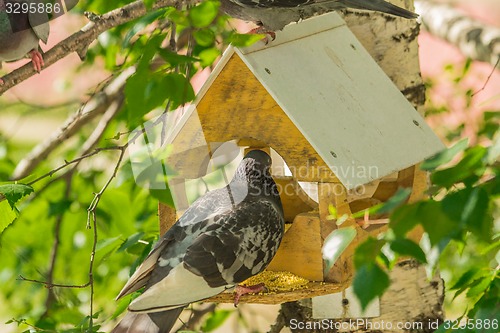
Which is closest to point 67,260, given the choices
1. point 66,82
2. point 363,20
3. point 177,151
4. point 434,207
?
point 66,82

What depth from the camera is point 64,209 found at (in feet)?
11.4

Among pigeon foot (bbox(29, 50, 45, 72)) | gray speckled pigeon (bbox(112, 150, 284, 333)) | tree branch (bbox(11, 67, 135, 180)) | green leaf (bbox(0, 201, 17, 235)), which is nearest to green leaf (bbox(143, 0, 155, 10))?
pigeon foot (bbox(29, 50, 45, 72))

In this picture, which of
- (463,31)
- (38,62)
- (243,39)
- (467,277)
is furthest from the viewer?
(463,31)

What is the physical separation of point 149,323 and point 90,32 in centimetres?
92

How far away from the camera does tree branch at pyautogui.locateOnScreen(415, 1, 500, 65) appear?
4188 millimetres

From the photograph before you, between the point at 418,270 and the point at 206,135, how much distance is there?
1.05 metres

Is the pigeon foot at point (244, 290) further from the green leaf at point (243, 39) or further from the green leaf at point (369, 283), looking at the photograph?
the green leaf at point (369, 283)

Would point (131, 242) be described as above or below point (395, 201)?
below

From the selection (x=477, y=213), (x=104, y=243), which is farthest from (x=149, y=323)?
(x=477, y=213)

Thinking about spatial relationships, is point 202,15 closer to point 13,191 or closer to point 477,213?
point 13,191

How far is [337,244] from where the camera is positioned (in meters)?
1.55

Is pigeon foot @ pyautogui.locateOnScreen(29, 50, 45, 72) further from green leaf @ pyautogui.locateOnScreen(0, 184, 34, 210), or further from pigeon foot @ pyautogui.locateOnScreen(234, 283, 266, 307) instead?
pigeon foot @ pyautogui.locateOnScreen(234, 283, 266, 307)

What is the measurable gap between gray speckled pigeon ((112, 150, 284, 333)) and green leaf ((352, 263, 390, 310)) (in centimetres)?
84

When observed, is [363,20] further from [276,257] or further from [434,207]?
[434,207]
